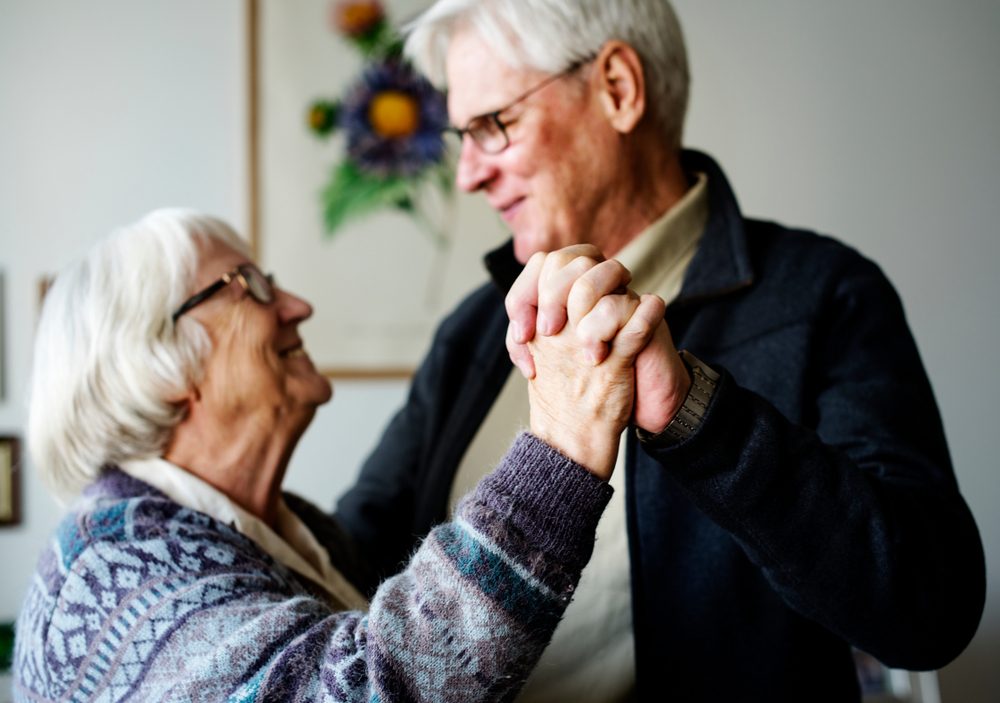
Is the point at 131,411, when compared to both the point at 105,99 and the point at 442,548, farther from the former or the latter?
the point at 105,99

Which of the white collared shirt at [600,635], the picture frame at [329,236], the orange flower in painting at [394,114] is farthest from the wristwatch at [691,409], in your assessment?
the orange flower in painting at [394,114]

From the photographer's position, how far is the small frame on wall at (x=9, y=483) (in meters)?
2.10

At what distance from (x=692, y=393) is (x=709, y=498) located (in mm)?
109

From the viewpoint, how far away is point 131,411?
110cm

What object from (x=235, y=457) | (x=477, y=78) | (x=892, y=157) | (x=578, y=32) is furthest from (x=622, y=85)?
(x=892, y=157)

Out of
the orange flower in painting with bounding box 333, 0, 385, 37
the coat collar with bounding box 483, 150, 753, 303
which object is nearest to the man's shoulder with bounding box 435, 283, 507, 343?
the coat collar with bounding box 483, 150, 753, 303

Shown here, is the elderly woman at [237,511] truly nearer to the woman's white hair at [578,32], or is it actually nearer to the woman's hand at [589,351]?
the woman's hand at [589,351]

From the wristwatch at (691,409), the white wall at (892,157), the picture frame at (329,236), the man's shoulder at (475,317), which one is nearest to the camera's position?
the wristwatch at (691,409)

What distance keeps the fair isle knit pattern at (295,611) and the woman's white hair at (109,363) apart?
18cm

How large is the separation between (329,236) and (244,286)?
1094mm

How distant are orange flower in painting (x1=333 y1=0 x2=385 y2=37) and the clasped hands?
1778 mm

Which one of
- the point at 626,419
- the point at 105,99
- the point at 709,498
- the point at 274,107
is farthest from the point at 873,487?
the point at 105,99

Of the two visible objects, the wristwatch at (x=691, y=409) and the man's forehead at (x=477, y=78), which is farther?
the man's forehead at (x=477, y=78)

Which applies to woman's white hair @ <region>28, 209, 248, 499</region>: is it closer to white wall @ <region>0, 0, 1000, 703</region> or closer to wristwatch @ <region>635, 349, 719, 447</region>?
wristwatch @ <region>635, 349, 719, 447</region>
